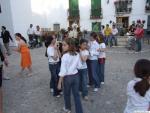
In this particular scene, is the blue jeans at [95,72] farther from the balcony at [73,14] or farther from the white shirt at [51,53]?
the balcony at [73,14]

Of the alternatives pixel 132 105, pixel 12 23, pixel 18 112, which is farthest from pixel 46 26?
pixel 132 105

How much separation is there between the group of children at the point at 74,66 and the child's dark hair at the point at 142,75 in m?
1.96

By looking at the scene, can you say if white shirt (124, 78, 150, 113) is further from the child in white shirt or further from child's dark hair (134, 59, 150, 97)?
the child in white shirt

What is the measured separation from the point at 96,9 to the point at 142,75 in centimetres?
2446

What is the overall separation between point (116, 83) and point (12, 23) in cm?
1331

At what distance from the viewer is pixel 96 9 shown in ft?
88.6

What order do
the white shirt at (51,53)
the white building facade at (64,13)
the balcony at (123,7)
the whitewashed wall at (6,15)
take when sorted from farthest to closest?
1. the balcony at (123,7)
2. the white building facade at (64,13)
3. the whitewashed wall at (6,15)
4. the white shirt at (51,53)

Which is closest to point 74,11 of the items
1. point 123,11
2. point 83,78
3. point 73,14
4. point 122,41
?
point 73,14

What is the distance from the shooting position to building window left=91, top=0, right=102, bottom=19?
1065 inches

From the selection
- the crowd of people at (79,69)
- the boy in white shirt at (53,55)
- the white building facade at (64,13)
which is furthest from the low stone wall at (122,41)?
the boy in white shirt at (53,55)

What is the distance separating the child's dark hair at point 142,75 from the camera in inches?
120

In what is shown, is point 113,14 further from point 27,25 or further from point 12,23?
point 12,23

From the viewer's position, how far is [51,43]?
254 inches

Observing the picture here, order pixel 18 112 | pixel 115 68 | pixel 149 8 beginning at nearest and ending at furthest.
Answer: pixel 18 112 < pixel 115 68 < pixel 149 8
